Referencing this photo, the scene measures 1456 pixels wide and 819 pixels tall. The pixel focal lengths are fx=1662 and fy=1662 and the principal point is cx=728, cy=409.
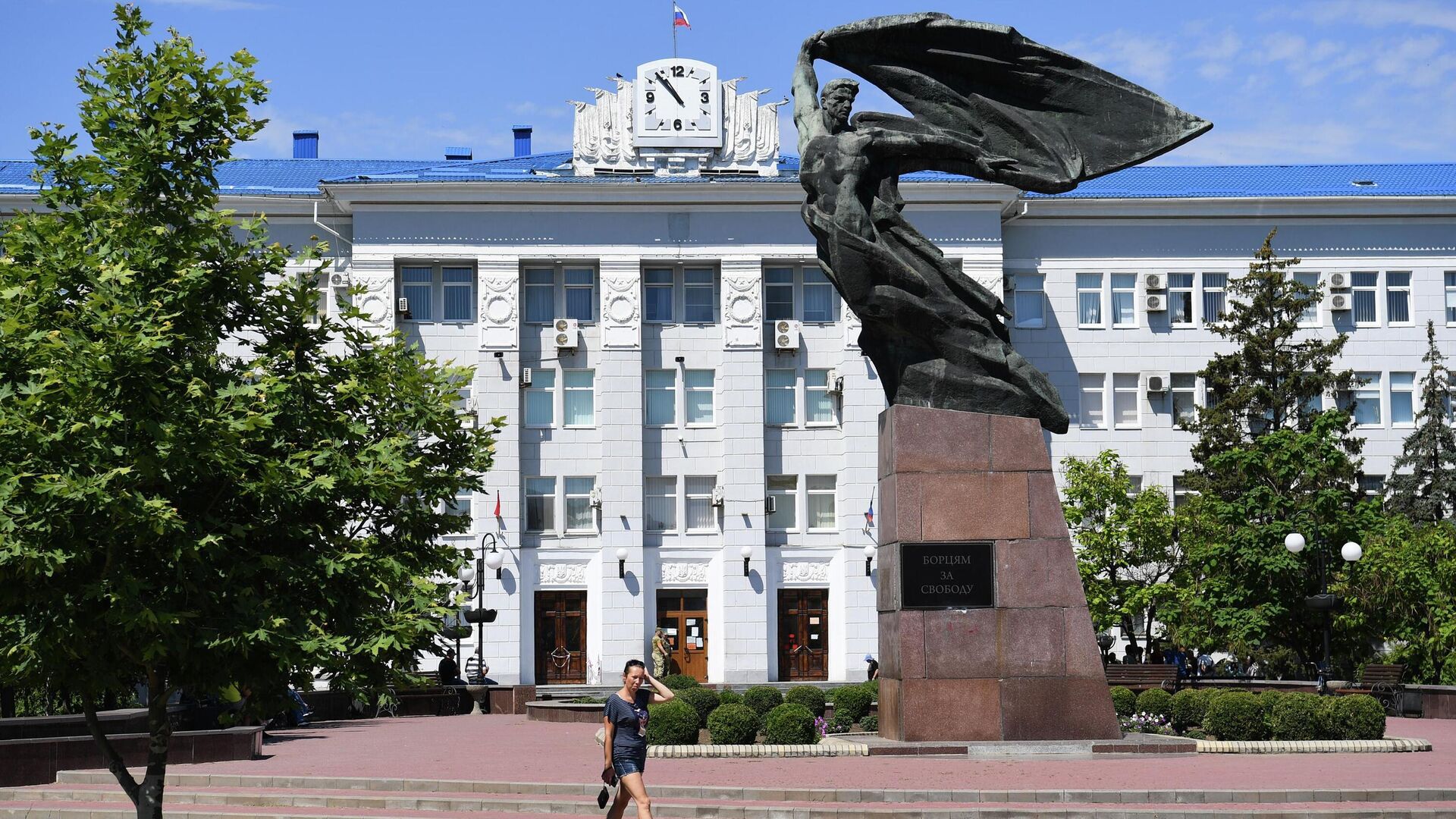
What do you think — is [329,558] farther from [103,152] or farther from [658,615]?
[658,615]

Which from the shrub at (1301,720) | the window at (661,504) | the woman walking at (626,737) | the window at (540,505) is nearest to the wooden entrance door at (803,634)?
the window at (661,504)

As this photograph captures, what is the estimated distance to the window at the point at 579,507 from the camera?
159 feet

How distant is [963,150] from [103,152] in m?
9.87

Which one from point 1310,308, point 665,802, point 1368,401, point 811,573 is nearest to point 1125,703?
point 665,802

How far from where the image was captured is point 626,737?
37.0 feet

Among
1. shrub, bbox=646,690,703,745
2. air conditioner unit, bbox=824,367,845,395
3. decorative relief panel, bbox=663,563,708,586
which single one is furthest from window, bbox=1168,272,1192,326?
shrub, bbox=646,690,703,745

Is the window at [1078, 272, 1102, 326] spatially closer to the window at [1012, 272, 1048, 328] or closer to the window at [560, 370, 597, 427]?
the window at [1012, 272, 1048, 328]

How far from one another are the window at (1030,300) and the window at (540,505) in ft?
48.3

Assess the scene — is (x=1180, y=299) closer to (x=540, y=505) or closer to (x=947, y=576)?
(x=540, y=505)

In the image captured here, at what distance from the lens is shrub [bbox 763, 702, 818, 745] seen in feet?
57.8

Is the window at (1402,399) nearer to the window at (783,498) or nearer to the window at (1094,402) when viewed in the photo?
the window at (1094,402)

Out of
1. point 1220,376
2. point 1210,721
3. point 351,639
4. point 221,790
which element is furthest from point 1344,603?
point 351,639

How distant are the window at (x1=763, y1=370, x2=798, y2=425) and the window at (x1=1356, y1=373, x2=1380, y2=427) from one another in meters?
16.9

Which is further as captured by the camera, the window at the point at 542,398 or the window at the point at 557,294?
the window at the point at 557,294
